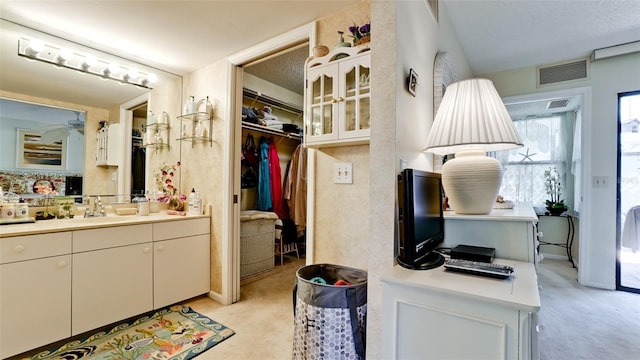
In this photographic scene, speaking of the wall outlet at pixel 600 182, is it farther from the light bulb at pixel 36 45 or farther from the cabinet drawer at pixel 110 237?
the light bulb at pixel 36 45

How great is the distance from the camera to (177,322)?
2117mm

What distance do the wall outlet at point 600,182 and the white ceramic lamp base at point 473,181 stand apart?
8.24 ft

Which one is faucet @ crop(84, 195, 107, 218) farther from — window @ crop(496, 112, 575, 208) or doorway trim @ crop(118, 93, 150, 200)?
window @ crop(496, 112, 575, 208)

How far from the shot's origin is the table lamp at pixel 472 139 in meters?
1.28

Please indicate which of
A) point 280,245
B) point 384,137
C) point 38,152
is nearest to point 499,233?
point 384,137

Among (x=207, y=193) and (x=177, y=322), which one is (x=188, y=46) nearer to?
(x=207, y=193)

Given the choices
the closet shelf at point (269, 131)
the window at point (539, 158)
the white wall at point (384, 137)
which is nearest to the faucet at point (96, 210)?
the closet shelf at point (269, 131)

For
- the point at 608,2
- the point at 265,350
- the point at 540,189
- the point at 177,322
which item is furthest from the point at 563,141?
the point at 177,322

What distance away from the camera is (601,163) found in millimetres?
2879

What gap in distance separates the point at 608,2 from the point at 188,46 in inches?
133

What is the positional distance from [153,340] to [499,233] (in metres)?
2.29

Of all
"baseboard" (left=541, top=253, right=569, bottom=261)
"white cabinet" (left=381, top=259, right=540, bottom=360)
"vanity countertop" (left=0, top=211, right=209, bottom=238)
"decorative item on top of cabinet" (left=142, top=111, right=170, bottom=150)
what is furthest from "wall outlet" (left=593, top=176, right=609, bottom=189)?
"decorative item on top of cabinet" (left=142, top=111, right=170, bottom=150)

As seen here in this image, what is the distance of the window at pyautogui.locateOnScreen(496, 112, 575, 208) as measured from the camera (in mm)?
3946

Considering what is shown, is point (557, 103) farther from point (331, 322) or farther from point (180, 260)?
point (180, 260)
